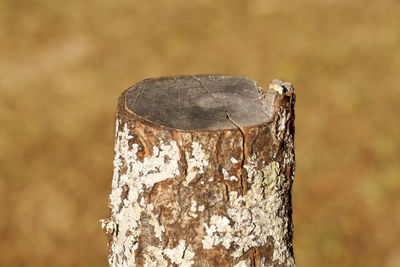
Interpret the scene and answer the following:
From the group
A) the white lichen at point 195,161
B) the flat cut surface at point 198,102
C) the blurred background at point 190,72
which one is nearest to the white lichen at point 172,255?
the white lichen at point 195,161

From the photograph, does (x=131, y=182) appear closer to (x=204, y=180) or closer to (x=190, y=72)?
(x=204, y=180)

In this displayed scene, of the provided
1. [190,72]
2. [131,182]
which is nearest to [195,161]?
[131,182]

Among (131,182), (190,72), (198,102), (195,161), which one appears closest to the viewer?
(195,161)

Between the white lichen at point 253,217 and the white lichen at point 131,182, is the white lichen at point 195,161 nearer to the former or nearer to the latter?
the white lichen at point 131,182

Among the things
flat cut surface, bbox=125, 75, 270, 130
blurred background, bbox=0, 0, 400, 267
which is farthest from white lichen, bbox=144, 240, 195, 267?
blurred background, bbox=0, 0, 400, 267

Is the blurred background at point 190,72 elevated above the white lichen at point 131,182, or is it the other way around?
the white lichen at point 131,182

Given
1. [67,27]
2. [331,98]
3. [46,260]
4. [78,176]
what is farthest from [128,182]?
[67,27]

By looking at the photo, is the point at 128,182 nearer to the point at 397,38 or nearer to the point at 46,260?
the point at 46,260
